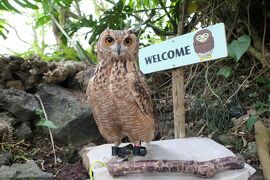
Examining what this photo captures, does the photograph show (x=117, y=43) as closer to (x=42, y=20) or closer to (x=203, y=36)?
(x=203, y=36)

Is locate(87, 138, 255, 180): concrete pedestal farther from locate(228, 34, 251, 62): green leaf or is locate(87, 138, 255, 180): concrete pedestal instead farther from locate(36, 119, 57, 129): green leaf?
locate(228, 34, 251, 62): green leaf

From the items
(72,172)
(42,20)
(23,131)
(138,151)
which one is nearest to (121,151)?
(138,151)

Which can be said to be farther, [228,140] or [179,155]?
[228,140]

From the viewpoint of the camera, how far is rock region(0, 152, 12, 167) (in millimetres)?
1904

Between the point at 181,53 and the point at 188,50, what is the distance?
0.16 feet

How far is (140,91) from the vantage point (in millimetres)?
1424

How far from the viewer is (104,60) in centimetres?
143

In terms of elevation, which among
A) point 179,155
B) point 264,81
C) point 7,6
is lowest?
point 179,155

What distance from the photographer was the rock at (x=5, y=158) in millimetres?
1904

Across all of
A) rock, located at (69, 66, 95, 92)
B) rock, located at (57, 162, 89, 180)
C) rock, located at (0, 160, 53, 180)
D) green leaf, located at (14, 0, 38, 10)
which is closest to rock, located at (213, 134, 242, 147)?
rock, located at (57, 162, 89, 180)

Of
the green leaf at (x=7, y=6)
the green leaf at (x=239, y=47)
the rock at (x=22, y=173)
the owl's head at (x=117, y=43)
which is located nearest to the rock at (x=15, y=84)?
the green leaf at (x=7, y=6)

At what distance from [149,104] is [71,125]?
87 centimetres

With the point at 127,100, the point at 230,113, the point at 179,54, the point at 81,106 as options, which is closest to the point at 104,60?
the point at 127,100

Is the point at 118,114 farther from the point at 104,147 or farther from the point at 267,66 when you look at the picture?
the point at 267,66
